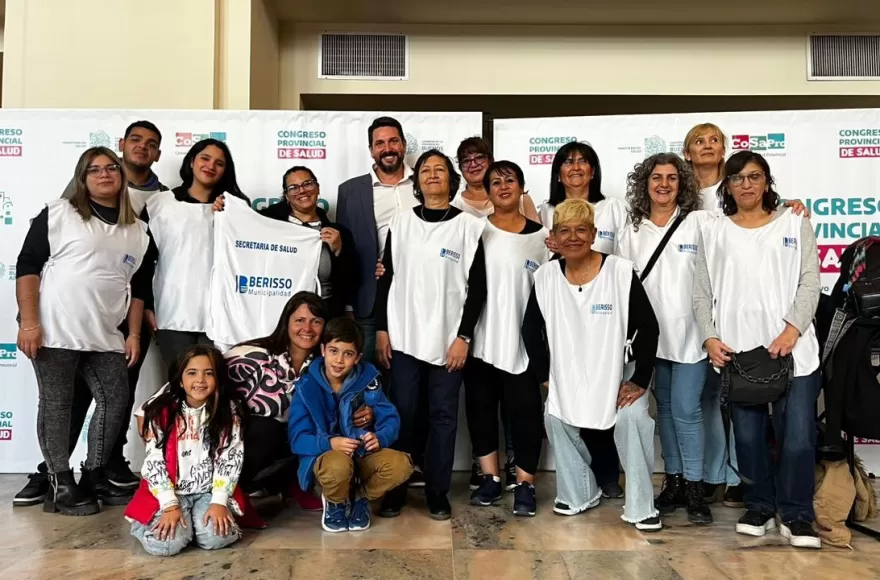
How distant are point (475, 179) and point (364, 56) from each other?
8.22 feet

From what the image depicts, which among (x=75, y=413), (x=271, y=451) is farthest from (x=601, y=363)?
(x=75, y=413)

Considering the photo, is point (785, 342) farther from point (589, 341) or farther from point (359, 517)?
point (359, 517)

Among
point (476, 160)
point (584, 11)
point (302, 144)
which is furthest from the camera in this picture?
point (584, 11)

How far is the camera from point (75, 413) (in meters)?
3.00

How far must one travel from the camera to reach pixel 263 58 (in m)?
4.99

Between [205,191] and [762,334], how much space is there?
261cm

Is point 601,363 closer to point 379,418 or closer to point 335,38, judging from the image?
point 379,418

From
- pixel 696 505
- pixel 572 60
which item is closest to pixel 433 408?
pixel 696 505

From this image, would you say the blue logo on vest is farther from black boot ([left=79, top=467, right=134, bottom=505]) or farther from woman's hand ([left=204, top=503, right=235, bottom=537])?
black boot ([left=79, top=467, right=134, bottom=505])

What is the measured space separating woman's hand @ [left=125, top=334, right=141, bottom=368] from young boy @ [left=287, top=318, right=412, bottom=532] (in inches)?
35.5

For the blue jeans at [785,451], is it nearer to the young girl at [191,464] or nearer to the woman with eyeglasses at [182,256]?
the young girl at [191,464]

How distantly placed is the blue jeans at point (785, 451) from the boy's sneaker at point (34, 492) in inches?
123

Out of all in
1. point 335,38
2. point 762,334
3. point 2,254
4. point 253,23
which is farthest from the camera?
point 335,38

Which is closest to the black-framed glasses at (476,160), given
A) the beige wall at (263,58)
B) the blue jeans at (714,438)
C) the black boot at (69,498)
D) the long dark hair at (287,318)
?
the long dark hair at (287,318)
